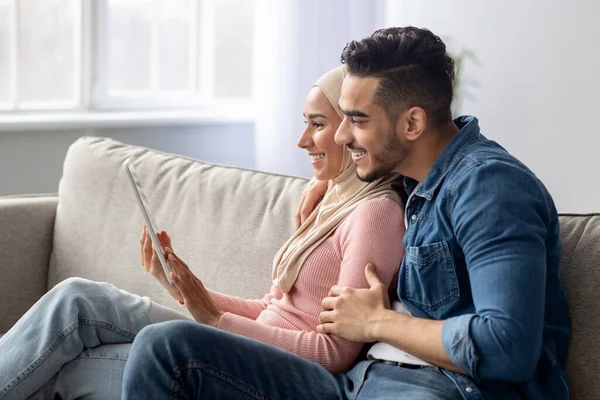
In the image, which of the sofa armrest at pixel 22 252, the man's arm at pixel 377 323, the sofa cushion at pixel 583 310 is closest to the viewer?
the man's arm at pixel 377 323

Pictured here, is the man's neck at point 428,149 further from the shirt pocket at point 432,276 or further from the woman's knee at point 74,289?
the woman's knee at point 74,289

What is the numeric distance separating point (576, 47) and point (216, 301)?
2200 millimetres

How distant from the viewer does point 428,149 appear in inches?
66.0

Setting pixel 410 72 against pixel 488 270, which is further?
pixel 410 72

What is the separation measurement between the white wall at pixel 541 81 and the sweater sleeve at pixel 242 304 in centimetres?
200

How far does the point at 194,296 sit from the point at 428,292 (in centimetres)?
47

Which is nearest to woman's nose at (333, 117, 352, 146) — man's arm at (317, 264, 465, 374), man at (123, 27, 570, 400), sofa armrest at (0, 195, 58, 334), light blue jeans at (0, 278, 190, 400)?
man at (123, 27, 570, 400)

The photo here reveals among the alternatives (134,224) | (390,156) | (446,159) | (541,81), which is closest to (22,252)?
(134,224)

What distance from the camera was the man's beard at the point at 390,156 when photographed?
5.49 ft

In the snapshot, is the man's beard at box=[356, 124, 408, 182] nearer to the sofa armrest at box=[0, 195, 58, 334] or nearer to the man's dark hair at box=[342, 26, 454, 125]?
the man's dark hair at box=[342, 26, 454, 125]

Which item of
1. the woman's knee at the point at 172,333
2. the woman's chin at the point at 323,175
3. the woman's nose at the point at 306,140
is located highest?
the woman's nose at the point at 306,140

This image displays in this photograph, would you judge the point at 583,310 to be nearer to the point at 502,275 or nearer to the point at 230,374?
the point at 502,275

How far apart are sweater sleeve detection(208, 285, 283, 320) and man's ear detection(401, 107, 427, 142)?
500mm

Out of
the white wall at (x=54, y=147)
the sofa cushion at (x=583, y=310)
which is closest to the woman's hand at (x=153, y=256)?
the sofa cushion at (x=583, y=310)
